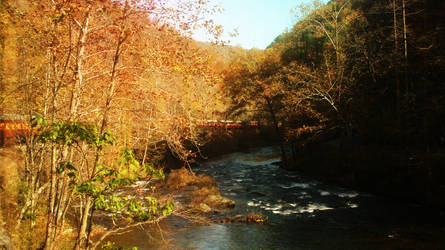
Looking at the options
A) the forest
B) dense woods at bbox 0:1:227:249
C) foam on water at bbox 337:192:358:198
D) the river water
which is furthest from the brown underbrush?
dense woods at bbox 0:1:227:249

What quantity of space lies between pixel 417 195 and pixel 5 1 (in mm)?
15741

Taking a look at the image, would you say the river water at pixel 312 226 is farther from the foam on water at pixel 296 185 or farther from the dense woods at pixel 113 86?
the dense woods at pixel 113 86

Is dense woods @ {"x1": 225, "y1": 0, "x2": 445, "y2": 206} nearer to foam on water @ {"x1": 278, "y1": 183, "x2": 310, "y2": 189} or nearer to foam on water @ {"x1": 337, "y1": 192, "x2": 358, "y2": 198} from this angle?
foam on water @ {"x1": 337, "y1": 192, "x2": 358, "y2": 198}

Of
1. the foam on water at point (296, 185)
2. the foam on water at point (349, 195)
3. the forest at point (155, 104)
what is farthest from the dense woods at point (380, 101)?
the foam on water at point (296, 185)

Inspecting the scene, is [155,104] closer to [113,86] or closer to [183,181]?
[113,86]

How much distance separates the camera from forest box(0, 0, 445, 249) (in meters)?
4.70

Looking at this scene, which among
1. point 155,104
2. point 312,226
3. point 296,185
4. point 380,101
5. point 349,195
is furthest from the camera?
point 296,185

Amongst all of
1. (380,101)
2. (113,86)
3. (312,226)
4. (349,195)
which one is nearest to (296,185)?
(349,195)

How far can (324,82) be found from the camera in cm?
1783

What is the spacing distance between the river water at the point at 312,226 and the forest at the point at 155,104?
45.2 inches

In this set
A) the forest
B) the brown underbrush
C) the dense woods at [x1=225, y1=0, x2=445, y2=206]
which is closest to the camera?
the forest

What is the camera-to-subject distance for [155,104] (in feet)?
17.3

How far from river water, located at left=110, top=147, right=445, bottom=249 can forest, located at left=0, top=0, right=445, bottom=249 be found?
1.15m

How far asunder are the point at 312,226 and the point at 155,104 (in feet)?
28.5
